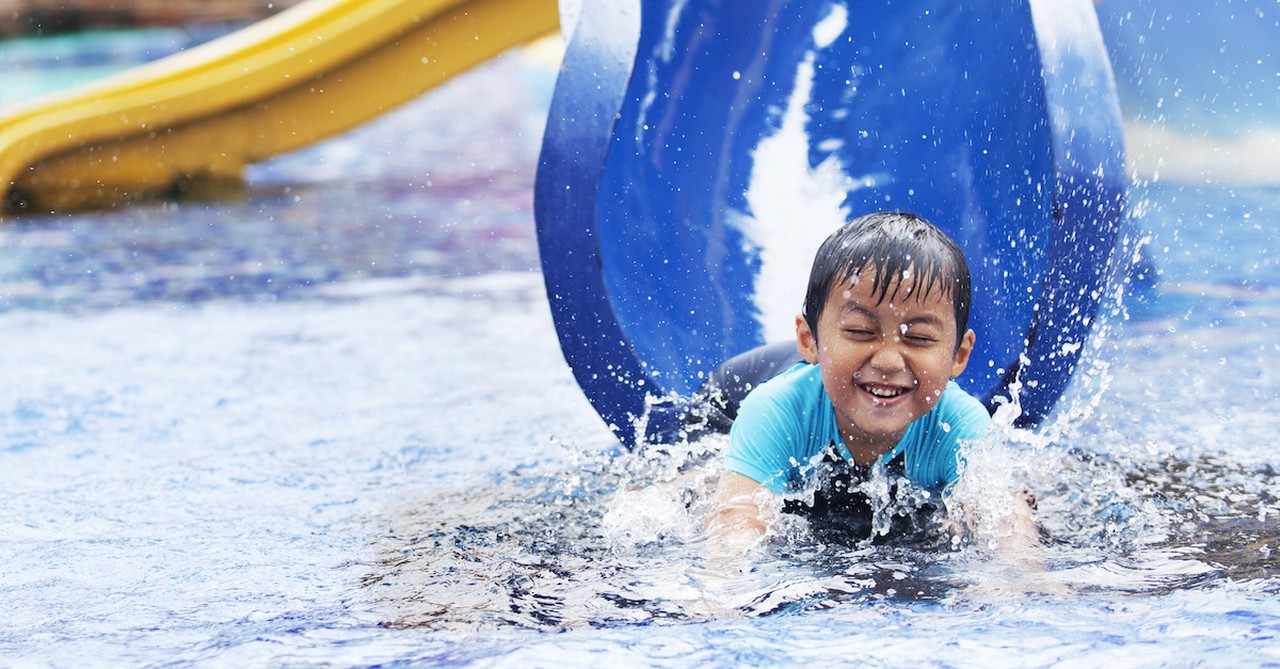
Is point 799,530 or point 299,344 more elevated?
point 299,344

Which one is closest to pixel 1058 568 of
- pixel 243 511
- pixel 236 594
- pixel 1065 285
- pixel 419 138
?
pixel 1065 285

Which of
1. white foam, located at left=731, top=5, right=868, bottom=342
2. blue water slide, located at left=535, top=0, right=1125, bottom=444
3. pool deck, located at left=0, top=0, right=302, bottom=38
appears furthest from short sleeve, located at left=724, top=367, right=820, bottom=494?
pool deck, located at left=0, top=0, right=302, bottom=38

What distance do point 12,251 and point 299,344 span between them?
253 cm

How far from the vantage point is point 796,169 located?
3.93 meters

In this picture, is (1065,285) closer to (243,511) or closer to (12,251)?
(243,511)

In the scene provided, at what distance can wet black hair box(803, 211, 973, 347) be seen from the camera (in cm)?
229

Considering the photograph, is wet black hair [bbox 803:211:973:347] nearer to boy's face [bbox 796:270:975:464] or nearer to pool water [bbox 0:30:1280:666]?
boy's face [bbox 796:270:975:464]

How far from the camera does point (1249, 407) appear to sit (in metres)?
3.56

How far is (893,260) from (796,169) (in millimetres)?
1664

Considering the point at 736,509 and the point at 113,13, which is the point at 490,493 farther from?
the point at 113,13

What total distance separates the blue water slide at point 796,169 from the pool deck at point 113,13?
1264 centimetres

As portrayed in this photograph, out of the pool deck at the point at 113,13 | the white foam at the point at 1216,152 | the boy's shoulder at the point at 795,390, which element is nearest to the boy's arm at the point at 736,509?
the boy's shoulder at the point at 795,390

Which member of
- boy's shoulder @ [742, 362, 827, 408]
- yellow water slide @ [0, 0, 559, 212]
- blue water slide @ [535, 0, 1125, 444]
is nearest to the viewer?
boy's shoulder @ [742, 362, 827, 408]

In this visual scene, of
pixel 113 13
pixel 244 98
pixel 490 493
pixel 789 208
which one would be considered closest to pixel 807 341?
pixel 490 493
